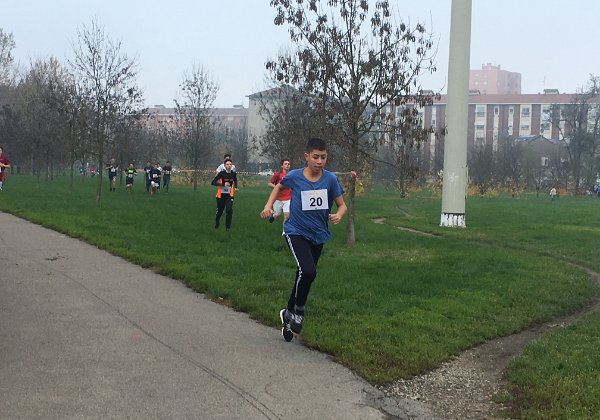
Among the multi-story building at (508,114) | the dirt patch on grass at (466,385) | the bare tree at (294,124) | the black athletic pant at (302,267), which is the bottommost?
the dirt patch on grass at (466,385)

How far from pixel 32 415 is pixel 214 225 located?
12.3 metres

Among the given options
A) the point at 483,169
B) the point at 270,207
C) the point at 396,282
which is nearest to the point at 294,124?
the point at 396,282

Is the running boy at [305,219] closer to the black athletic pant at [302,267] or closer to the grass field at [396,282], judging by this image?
the black athletic pant at [302,267]

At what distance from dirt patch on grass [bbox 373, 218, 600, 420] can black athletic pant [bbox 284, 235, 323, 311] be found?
136 centimetres

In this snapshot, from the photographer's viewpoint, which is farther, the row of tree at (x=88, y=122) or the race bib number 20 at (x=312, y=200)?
the row of tree at (x=88, y=122)

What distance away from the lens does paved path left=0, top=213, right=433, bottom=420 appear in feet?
14.3

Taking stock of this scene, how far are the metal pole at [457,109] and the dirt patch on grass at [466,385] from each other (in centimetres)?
1404

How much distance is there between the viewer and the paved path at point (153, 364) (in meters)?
4.37

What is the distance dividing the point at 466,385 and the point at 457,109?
16.1 metres

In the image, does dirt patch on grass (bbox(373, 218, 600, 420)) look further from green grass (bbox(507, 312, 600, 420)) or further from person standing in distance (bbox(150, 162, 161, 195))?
person standing in distance (bbox(150, 162, 161, 195))

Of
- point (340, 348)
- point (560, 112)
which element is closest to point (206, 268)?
point (340, 348)

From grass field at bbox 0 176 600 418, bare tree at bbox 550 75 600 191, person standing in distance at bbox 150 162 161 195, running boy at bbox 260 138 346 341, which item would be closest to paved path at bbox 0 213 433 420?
running boy at bbox 260 138 346 341

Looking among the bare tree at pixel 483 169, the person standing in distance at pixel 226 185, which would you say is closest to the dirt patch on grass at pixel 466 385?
the person standing in distance at pixel 226 185

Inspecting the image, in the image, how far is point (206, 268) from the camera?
9.75 metres
